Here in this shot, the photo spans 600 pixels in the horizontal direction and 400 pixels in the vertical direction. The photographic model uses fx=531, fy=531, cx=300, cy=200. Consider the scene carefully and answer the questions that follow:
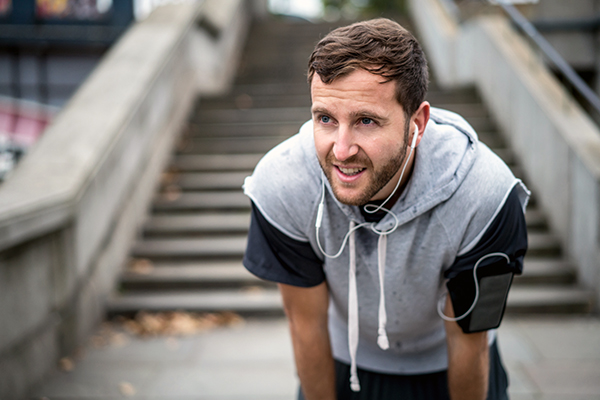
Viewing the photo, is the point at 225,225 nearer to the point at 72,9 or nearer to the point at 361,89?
the point at 361,89

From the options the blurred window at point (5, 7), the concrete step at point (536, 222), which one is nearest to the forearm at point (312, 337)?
the concrete step at point (536, 222)

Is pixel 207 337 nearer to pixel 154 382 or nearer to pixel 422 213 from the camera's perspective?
pixel 154 382

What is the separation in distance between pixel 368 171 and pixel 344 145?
0.12 meters

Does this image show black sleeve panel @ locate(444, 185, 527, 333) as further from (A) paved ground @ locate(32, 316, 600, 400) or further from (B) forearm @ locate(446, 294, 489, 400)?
(A) paved ground @ locate(32, 316, 600, 400)

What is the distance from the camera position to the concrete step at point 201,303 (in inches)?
188

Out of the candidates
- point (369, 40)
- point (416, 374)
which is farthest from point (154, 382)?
point (369, 40)

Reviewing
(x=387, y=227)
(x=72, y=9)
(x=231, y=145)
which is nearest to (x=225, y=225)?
(x=231, y=145)

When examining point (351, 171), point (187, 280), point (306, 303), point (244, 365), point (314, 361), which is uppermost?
point (351, 171)

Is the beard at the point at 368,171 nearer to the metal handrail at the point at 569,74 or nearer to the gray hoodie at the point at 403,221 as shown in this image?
the gray hoodie at the point at 403,221

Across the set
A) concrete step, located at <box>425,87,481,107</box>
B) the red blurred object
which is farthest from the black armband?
the red blurred object

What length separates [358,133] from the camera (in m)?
1.56

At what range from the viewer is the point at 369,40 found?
1468 millimetres

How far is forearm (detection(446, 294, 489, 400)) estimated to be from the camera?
6.15 feet

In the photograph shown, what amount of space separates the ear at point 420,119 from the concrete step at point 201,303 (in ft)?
11.0
